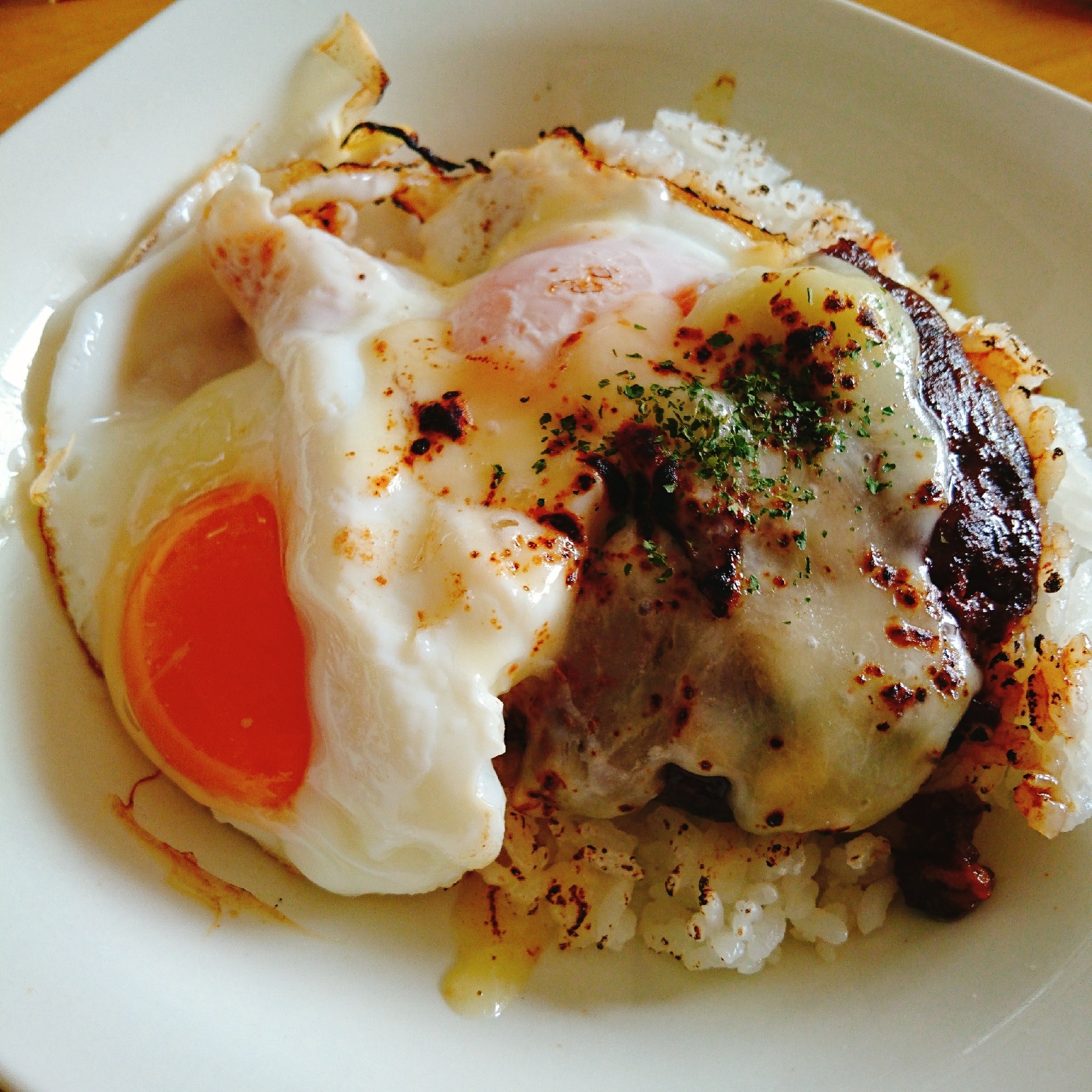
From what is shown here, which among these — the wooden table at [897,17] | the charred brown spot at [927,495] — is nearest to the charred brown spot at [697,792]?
the charred brown spot at [927,495]

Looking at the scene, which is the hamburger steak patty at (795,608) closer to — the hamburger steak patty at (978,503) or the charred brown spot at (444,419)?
the hamburger steak patty at (978,503)

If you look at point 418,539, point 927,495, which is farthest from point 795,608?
point 418,539

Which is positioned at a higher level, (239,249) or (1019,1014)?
(239,249)

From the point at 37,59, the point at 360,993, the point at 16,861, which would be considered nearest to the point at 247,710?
the point at 16,861

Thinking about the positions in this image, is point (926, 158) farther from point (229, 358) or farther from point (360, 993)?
point (360, 993)

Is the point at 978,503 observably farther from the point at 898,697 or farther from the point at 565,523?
the point at 565,523

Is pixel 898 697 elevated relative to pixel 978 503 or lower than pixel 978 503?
lower
